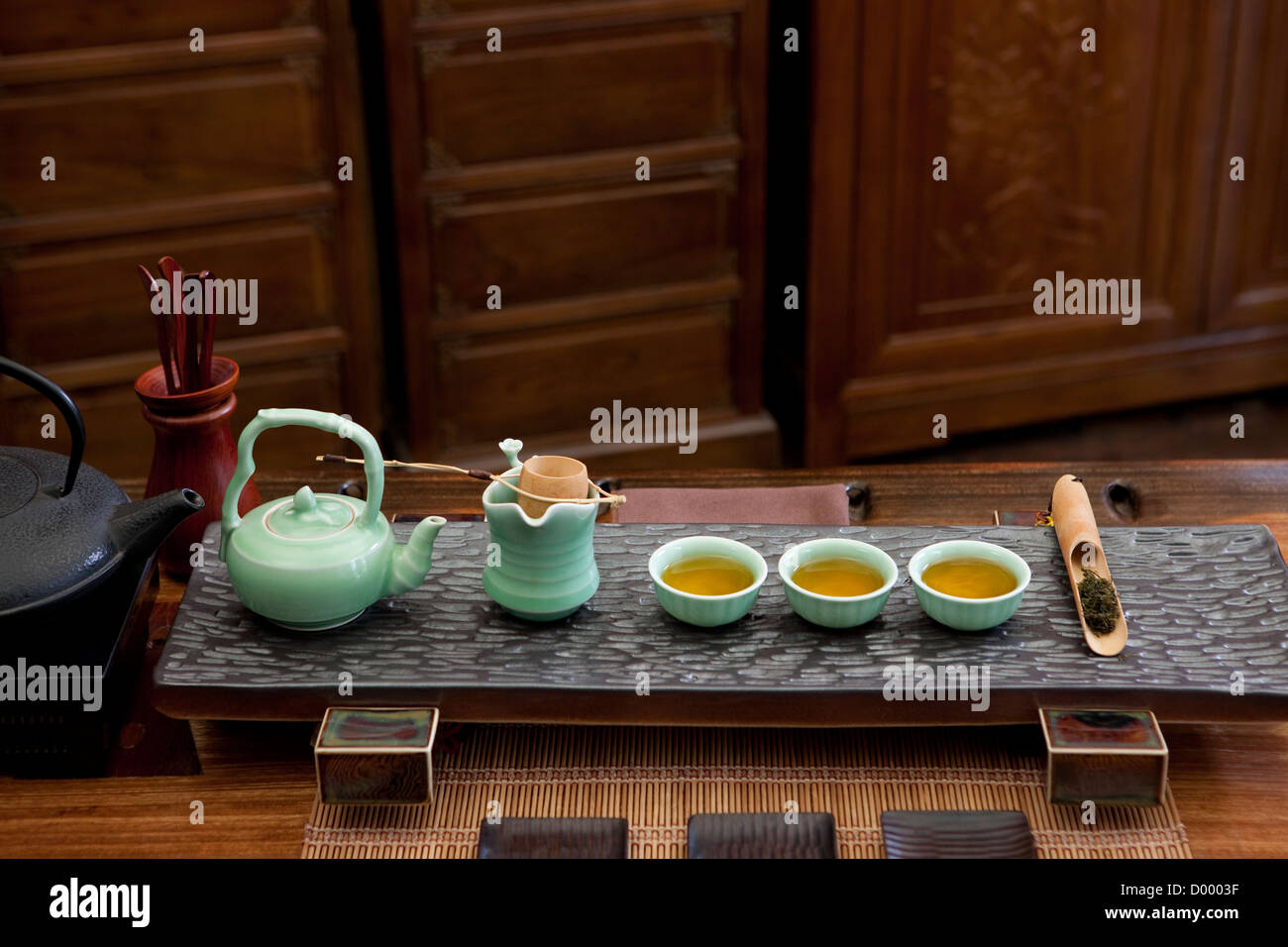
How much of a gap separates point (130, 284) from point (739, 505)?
142 centimetres

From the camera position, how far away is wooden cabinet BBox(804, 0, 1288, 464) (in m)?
2.83

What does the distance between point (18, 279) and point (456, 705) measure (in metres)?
1.65

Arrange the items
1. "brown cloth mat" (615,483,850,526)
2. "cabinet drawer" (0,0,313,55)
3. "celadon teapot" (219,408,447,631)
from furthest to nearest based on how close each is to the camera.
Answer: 1. "cabinet drawer" (0,0,313,55)
2. "brown cloth mat" (615,483,850,526)
3. "celadon teapot" (219,408,447,631)

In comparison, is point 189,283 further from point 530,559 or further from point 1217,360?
point 1217,360

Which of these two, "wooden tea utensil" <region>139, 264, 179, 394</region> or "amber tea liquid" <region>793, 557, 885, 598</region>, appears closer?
"amber tea liquid" <region>793, 557, 885, 598</region>

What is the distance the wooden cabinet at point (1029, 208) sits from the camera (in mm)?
2834

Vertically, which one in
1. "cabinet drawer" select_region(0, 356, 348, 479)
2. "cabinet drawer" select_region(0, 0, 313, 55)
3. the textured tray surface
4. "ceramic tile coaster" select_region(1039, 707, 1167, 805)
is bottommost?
"cabinet drawer" select_region(0, 356, 348, 479)

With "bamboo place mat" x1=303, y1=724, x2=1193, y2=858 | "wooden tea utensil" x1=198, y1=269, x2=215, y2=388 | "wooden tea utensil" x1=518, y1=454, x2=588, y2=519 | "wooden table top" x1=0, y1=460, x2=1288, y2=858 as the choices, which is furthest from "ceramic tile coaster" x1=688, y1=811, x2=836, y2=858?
"wooden tea utensil" x1=198, y1=269, x2=215, y2=388

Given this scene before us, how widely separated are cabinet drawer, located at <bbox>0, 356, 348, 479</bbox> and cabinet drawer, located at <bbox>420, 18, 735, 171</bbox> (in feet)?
1.65

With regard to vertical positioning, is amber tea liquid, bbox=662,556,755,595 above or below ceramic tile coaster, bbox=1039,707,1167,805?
above

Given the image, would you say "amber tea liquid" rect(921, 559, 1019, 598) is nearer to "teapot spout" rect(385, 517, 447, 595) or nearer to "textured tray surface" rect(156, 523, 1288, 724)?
"textured tray surface" rect(156, 523, 1288, 724)

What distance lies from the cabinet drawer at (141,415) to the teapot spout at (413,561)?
1.43m

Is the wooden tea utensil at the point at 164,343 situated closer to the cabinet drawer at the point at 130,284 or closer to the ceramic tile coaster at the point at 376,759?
the ceramic tile coaster at the point at 376,759

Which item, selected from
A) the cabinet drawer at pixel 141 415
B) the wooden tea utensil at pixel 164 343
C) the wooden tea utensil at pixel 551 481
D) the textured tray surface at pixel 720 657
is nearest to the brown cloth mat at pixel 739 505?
the textured tray surface at pixel 720 657
